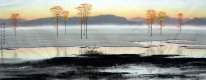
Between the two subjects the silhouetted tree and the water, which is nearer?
the water

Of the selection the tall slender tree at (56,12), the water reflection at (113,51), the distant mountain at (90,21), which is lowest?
the water reflection at (113,51)

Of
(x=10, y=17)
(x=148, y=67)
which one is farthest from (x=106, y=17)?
(x=10, y=17)

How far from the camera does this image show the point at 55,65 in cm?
290

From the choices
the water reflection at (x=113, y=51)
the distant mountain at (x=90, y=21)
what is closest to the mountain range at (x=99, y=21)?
the distant mountain at (x=90, y=21)

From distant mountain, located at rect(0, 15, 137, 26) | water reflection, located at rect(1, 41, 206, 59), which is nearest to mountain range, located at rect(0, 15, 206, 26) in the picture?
distant mountain, located at rect(0, 15, 137, 26)

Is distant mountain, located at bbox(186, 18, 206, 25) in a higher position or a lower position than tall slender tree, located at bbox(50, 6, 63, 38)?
lower

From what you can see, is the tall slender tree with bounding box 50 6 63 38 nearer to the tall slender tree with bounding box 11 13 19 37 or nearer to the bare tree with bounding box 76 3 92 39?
the bare tree with bounding box 76 3 92 39

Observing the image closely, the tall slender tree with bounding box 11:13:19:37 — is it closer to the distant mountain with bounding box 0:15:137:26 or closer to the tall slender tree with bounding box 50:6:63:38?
the distant mountain with bounding box 0:15:137:26

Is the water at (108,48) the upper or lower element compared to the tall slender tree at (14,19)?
lower

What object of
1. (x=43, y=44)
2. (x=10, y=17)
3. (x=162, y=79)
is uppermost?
(x=10, y=17)

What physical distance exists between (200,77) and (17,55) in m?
1.30

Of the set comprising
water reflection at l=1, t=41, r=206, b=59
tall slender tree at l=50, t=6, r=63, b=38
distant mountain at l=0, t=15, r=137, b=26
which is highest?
tall slender tree at l=50, t=6, r=63, b=38

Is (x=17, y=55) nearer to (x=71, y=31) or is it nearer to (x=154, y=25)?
(x=71, y=31)

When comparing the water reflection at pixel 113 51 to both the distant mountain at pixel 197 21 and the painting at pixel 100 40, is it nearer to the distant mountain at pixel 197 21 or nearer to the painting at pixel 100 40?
the painting at pixel 100 40
